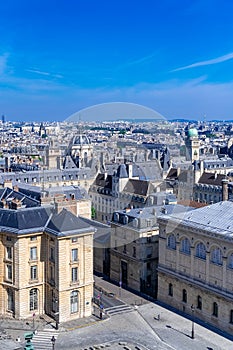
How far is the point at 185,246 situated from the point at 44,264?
8865mm

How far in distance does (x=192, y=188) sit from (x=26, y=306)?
29827 mm

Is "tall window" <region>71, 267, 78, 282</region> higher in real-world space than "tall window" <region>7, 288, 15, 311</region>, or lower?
higher

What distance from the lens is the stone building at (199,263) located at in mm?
27947

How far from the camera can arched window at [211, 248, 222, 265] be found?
28234 mm

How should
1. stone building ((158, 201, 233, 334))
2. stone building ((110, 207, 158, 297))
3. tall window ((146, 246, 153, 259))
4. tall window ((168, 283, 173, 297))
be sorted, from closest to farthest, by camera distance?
1. stone building ((158, 201, 233, 334))
2. tall window ((168, 283, 173, 297))
3. stone building ((110, 207, 158, 297))
4. tall window ((146, 246, 153, 259))

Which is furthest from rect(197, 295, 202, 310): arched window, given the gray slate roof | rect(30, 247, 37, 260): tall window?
rect(30, 247, 37, 260): tall window

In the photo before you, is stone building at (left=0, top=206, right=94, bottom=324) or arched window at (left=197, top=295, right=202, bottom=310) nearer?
stone building at (left=0, top=206, right=94, bottom=324)

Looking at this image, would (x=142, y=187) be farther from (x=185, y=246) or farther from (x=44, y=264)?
(x=44, y=264)

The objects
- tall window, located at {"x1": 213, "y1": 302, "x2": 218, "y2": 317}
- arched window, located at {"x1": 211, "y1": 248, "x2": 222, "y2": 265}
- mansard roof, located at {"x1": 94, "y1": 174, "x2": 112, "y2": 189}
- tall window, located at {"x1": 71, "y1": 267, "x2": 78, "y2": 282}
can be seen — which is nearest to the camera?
arched window, located at {"x1": 211, "y1": 248, "x2": 222, "y2": 265}

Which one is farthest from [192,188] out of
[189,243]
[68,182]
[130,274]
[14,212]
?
[14,212]

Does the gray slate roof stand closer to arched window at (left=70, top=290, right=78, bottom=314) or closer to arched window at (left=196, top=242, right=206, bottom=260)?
arched window at (left=196, top=242, right=206, bottom=260)

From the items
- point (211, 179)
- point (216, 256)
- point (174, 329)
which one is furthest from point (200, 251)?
point (211, 179)

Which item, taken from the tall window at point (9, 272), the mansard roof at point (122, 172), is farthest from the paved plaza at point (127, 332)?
the mansard roof at point (122, 172)

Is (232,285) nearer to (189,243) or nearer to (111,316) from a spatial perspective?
(189,243)
